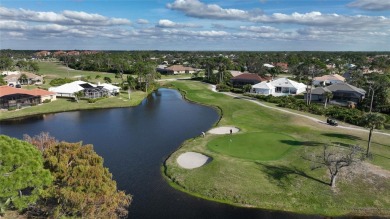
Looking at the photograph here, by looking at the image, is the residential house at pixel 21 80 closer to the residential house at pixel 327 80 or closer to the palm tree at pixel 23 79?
the palm tree at pixel 23 79

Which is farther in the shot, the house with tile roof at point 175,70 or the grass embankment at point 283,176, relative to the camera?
the house with tile roof at point 175,70

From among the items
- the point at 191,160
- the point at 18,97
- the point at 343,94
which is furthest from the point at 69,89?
the point at 343,94

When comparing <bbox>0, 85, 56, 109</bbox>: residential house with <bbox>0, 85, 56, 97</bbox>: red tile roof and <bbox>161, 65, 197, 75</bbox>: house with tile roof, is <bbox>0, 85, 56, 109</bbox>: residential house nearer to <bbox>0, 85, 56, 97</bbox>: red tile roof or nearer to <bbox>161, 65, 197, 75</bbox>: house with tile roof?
<bbox>0, 85, 56, 97</bbox>: red tile roof

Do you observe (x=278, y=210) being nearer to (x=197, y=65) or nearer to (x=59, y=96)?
(x=59, y=96)

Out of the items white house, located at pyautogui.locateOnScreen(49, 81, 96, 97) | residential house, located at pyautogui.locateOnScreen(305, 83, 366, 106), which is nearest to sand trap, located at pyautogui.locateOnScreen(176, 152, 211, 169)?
residential house, located at pyautogui.locateOnScreen(305, 83, 366, 106)

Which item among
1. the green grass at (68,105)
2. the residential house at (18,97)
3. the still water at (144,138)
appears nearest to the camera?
the still water at (144,138)

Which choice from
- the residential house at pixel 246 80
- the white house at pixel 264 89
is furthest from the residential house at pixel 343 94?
the residential house at pixel 246 80
